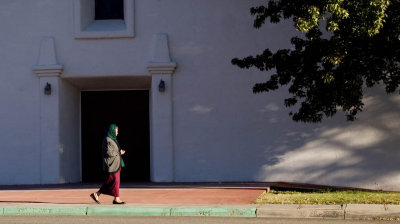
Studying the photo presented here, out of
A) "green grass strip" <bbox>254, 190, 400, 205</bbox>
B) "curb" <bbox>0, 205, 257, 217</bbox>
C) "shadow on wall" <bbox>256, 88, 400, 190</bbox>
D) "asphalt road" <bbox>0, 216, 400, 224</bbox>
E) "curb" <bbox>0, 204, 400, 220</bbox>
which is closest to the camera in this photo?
"asphalt road" <bbox>0, 216, 400, 224</bbox>

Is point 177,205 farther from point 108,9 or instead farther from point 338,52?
point 108,9

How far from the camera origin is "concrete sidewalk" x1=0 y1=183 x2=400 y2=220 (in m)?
13.1

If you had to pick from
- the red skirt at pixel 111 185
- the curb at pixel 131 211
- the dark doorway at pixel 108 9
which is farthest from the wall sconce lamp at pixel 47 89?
the curb at pixel 131 211

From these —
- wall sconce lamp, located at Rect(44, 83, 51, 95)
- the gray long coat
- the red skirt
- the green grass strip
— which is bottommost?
the green grass strip

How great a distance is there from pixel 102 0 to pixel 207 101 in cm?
455

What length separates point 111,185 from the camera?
1452 cm

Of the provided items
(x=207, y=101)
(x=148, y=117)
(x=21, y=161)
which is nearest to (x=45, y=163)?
(x=21, y=161)

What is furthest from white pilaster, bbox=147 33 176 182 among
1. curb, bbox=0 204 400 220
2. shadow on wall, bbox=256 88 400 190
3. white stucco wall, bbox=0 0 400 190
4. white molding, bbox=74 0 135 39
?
curb, bbox=0 204 400 220

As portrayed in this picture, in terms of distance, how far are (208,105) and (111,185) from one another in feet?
22.2

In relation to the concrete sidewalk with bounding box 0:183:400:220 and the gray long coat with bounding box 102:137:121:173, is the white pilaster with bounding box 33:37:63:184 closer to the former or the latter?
the concrete sidewalk with bounding box 0:183:400:220

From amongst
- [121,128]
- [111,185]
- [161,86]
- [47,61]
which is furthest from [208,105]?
[111,185]

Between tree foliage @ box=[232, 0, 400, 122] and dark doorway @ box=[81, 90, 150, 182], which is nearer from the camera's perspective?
Answer: tree foliage @ box=[232, 0, 400, 122]

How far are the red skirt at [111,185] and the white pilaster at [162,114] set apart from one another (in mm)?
6263

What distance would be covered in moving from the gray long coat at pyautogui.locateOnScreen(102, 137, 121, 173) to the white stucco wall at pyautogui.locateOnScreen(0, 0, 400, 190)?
6339 millimetres
